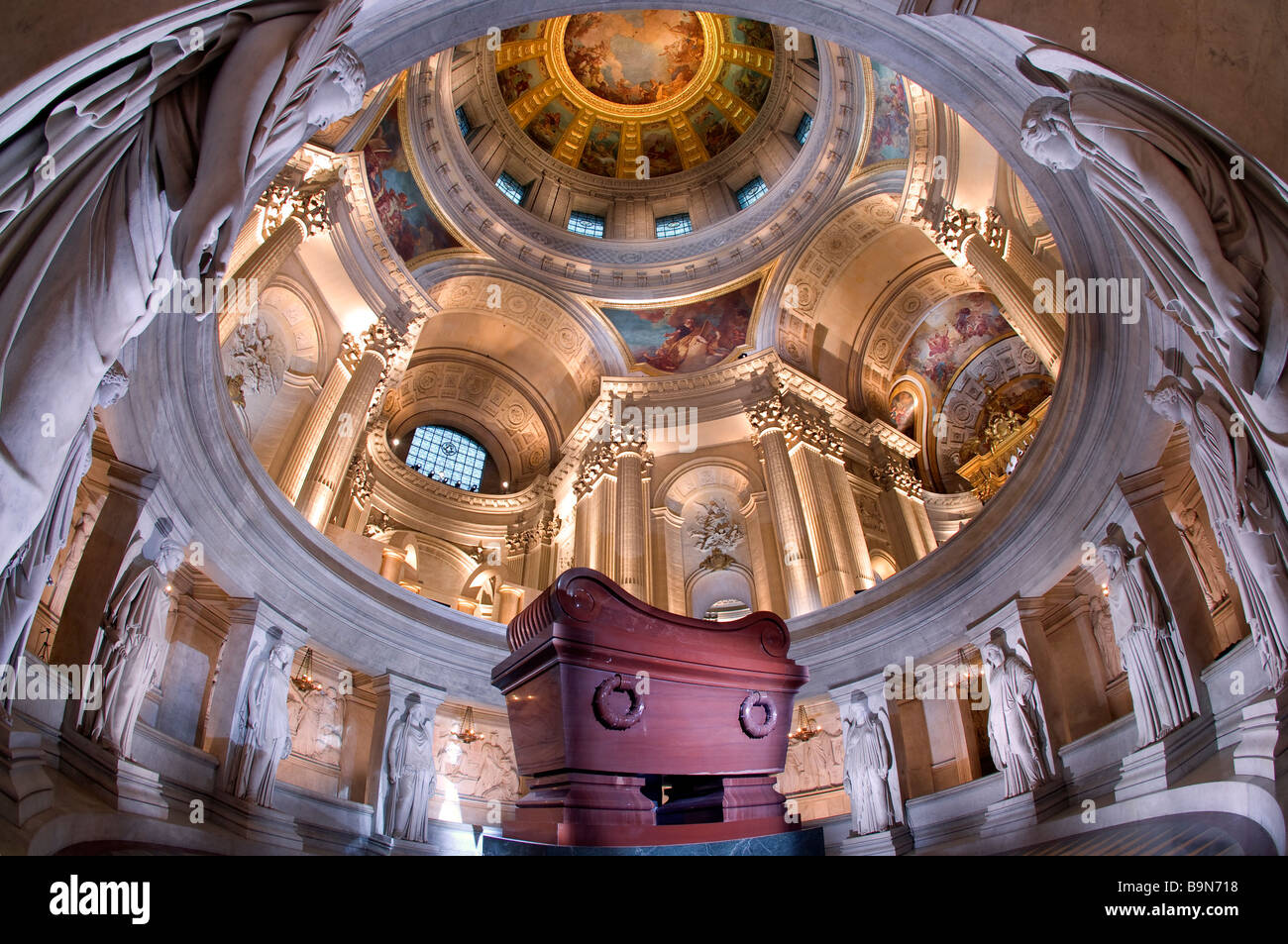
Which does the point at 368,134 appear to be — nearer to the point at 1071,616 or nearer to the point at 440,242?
the point at 440,242

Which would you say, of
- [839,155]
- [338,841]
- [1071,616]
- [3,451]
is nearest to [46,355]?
[3,451]

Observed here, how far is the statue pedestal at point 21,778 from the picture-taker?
441cm

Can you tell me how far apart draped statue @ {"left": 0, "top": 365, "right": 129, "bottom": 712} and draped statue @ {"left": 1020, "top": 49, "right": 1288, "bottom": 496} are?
5.12 meters

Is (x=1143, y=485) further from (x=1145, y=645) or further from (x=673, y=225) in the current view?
(x=673, y=225)

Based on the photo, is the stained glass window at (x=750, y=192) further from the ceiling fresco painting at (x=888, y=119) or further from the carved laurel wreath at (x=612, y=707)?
the carved laurel wreath at (x=612, y=707)

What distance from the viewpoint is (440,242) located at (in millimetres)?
16531

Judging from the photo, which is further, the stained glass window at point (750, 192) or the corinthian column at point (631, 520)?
the stained glass window at point (750, 192)

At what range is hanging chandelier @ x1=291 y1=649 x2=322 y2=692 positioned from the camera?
9.72 metres

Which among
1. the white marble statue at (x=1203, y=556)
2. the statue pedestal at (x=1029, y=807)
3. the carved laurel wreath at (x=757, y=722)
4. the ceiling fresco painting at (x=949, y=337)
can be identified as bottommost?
the statue pedestal at (x=1029, y=807)

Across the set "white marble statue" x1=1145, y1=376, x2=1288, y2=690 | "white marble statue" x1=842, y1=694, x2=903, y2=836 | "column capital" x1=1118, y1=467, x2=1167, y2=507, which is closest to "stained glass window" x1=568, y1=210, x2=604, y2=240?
"white marble statue" x1=842, y1=694, x2=903, y2=836

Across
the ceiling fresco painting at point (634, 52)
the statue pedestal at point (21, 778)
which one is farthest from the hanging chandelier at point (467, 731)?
the ceiling fresco painting at point (634, 52)

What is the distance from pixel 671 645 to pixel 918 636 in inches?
292

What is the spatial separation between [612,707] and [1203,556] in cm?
632

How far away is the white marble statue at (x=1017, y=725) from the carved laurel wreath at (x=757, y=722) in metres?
5.32
